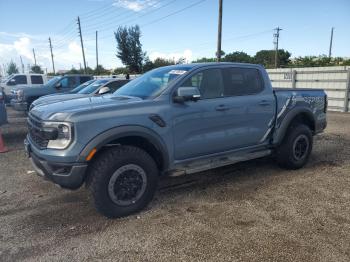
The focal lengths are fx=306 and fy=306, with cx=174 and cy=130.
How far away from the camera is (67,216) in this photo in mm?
3717

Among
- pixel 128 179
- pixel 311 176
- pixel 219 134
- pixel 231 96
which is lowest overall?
pixel 311 176

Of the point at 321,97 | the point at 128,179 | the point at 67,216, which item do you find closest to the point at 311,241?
the point at 128,179

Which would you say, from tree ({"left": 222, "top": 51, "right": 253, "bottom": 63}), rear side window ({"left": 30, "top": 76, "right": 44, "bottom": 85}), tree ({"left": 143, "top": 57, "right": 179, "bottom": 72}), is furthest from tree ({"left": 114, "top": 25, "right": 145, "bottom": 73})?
rear side window ({"left": 30, "top": 76, "right": 44, "bottom": 85})

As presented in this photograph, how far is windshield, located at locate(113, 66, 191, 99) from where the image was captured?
4.04 metres

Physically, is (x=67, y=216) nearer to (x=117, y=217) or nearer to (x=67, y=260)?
(x=117, y=217)

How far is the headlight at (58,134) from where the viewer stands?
322 cm

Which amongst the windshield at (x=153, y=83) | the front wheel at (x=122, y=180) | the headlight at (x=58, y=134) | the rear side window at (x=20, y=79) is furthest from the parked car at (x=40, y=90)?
the front wheel at (x=122, y=180)

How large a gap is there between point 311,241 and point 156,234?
159cm

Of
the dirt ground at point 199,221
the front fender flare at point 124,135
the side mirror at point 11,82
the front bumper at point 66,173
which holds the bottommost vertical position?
the dirt ground at point 199,221

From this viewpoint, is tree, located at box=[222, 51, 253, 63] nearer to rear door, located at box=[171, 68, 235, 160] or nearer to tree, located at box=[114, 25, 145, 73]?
tree, located at box=[114, 25, 145, 73]

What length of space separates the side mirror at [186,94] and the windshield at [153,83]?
26 centimetres

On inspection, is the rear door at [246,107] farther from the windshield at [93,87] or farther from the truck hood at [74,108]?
the windshield at [93,87]

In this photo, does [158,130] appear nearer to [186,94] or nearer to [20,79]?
[186,94]

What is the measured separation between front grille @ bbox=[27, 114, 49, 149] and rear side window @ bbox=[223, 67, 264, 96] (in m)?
2.51
